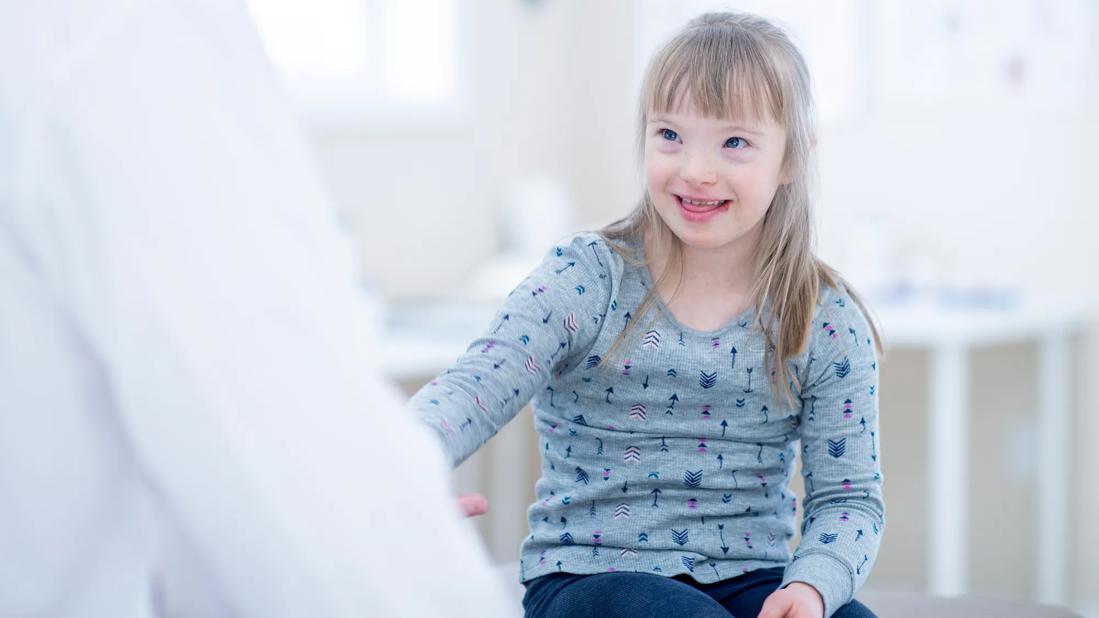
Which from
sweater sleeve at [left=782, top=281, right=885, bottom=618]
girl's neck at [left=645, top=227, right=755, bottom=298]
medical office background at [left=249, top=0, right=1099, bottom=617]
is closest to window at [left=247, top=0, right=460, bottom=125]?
medical office background at [left=249, top=0, right=1099, bottom=617]

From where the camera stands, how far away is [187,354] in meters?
0.58

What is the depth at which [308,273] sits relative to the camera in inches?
24.5

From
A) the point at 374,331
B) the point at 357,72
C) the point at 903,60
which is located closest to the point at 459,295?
the point at 357,72

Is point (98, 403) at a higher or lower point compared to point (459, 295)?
higher

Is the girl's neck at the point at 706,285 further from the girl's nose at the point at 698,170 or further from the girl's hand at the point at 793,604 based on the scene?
the girl's hand at the point at 793,604

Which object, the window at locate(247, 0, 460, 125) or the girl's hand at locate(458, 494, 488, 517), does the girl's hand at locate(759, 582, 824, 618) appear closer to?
the girl's hand at locate(458, 494, 488, 517)

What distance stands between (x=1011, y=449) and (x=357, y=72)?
174 centimetres

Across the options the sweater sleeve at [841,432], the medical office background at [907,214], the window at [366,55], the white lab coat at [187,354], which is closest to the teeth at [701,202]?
the sweater sleeve at [841,432]

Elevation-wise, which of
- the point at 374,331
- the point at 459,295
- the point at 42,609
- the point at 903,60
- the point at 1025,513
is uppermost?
the point at 374,331

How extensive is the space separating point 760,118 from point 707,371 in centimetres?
22

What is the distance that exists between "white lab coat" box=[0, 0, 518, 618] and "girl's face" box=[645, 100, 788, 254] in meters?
0.55

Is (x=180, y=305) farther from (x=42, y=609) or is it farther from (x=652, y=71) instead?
(x=652, y=71)

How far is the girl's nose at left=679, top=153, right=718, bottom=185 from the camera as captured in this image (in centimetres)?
114

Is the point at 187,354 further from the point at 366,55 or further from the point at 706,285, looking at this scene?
the point at 366,55
